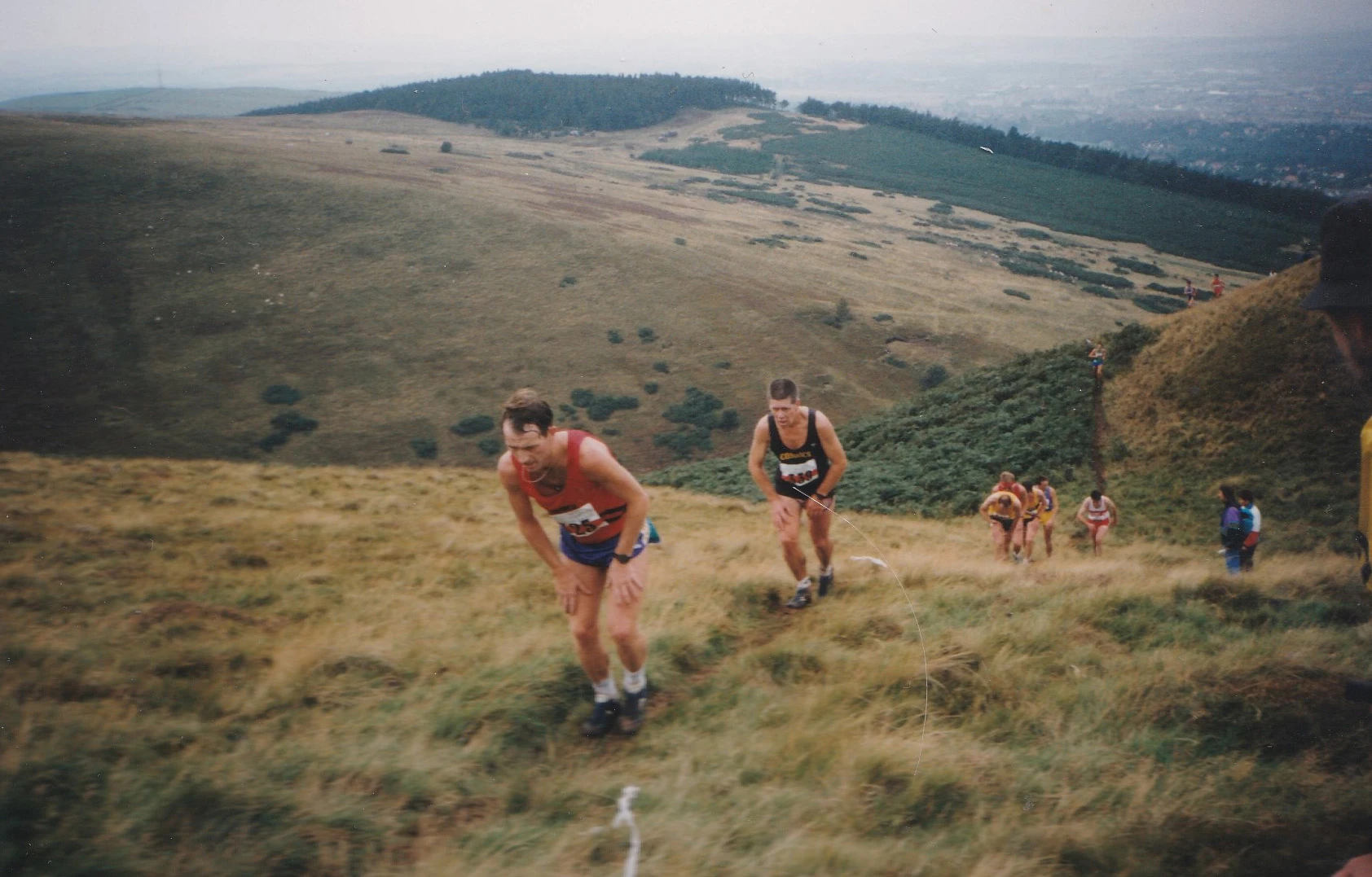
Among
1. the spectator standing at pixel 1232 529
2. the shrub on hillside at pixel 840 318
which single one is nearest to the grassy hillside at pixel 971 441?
the spectator standing at pixel 1232 529

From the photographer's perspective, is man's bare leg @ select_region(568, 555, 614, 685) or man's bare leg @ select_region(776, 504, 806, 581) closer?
man's bare leg @ select_region(568, 555, 614, 685)

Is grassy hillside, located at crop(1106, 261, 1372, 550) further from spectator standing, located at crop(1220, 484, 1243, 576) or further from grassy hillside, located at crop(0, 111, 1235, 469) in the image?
grassy hillside, located at crop(0, 111, 1235, 469)

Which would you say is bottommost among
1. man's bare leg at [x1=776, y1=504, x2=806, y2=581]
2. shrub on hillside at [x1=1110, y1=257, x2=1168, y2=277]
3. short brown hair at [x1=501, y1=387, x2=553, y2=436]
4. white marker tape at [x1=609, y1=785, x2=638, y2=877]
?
white marker tape at [x1=609, y1=785, x2=638, y2=877]

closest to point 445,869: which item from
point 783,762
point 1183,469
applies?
point 783,762

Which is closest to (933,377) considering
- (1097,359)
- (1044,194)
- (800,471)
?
(1097,359)

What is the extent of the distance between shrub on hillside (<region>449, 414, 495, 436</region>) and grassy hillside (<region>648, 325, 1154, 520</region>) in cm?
1716

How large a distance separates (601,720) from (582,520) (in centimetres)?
123

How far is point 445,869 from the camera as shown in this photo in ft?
9.30

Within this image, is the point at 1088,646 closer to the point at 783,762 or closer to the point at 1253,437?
the point at 783,762

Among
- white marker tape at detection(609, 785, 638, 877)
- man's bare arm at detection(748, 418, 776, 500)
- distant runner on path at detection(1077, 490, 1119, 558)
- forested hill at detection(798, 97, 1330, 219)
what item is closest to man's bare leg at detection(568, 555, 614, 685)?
white marker tape at detection(609, 785, 638, 877)

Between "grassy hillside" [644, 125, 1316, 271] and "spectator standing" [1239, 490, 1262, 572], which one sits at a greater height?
"grassy hillside" [644, 125, 1316, 271]

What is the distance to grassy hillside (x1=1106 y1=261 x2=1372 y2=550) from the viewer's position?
15672mm

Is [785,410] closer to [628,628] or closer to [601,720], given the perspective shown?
[628,628]

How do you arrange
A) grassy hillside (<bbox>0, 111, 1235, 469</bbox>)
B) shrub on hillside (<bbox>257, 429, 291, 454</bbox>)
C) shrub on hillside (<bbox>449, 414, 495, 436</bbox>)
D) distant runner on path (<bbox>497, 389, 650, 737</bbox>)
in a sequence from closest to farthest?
distant runner on path (<bbox>497, 389, 650, 737</bbox>) → shrub on hillside (<bbox>257, 429, 291, 454</bbox>) → grassy hillside (<bbox>0, 111, 1235, 469</bbox>) → shrub on hillside (<bbox>449, 414, 495, 436</bbox>)
